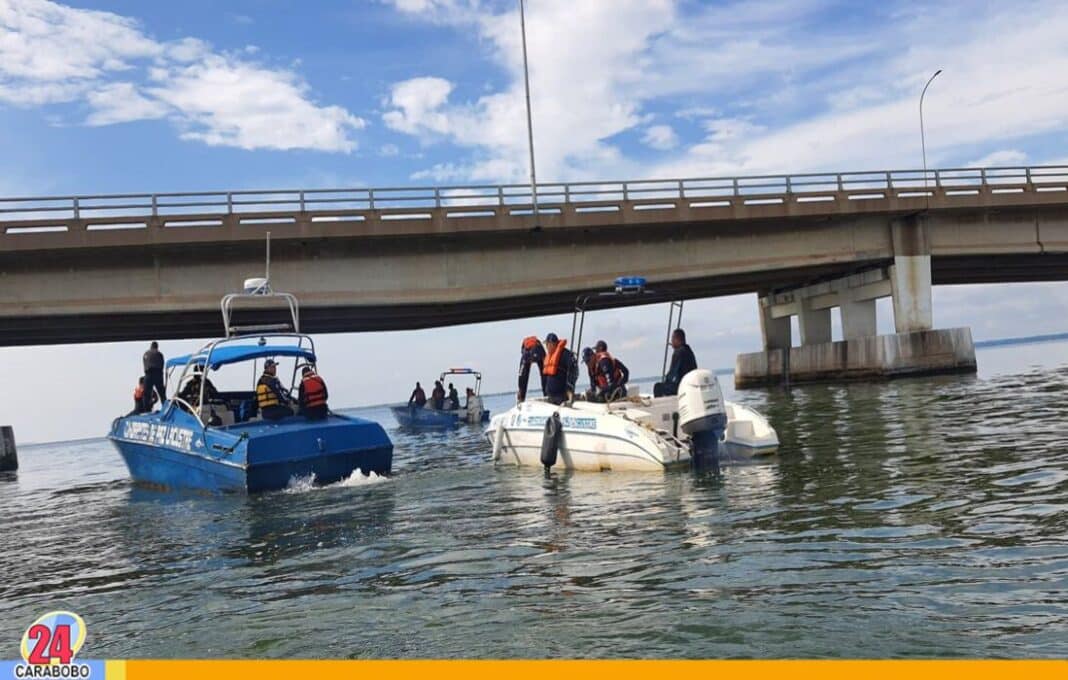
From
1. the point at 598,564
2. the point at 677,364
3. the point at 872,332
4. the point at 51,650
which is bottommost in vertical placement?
the point at 598,564

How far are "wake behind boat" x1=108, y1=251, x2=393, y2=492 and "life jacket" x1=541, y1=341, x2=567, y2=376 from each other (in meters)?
2.82

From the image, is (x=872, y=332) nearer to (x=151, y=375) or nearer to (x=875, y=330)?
(x=875, y=330)

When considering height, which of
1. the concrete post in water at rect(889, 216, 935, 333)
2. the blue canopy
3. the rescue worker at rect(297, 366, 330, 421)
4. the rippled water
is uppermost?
the concrete post in water at rect(889, 216, 935, 333)

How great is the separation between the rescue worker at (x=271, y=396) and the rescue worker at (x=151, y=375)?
14.7 ft

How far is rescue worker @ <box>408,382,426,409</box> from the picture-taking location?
3356 cm

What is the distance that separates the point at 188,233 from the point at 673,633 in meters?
25.2

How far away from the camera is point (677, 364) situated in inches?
574

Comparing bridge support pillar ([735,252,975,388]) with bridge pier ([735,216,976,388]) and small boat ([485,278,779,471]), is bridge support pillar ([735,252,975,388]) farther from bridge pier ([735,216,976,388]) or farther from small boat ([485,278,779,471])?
small boat ([485,278,779,471])

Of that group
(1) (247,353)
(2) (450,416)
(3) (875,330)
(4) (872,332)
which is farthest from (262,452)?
(3) (875,330)

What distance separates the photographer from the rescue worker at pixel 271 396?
48.0 feet

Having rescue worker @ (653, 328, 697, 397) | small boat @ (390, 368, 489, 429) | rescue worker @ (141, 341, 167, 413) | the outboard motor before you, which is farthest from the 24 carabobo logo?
small boat @ (390, 368, 489, 429)

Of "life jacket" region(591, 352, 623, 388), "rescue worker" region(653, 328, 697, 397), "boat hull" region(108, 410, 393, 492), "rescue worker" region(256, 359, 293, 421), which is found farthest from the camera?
"life jacket" region(591, 352, 623, 388)

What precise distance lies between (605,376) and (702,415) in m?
2.76

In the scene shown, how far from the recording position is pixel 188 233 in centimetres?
2739
